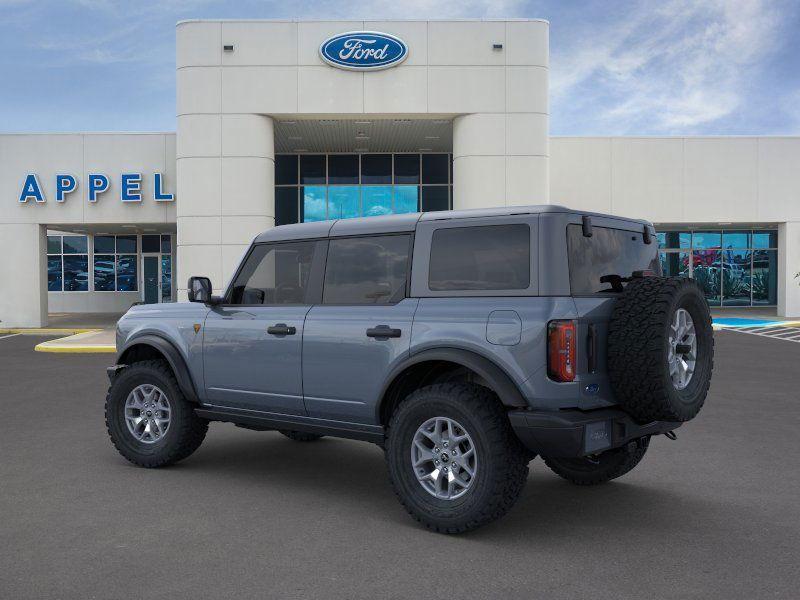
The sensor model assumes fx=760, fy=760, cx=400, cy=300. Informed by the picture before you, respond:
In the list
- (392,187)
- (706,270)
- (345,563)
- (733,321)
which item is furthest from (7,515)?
(706,270)

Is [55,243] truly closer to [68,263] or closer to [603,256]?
[68,263]

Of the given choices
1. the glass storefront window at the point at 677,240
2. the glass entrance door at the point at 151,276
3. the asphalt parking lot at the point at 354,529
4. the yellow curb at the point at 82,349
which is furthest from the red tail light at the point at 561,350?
the glass entrance door at the point at 151,276

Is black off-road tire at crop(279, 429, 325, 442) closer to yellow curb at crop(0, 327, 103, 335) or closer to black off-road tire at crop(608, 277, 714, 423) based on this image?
black off-road tire at crop(608, 277, 714, 423)

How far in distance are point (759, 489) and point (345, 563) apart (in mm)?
3333

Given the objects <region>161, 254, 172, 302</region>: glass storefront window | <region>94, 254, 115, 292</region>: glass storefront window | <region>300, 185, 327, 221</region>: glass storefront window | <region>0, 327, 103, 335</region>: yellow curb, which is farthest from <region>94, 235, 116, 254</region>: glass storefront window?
<region>300, 185, 327, 221</region>: glass storefront window

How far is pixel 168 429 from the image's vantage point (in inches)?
251

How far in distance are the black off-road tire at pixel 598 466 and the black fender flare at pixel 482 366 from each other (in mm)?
1358

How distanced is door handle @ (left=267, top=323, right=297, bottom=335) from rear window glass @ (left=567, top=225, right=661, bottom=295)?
6.87ft

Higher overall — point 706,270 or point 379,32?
point 379,32

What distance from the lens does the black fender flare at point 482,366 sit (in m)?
4.47

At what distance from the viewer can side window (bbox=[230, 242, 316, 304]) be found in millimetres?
5770

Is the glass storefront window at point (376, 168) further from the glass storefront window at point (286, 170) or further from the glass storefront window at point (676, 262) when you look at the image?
the glass storefront window at point (676, 262)

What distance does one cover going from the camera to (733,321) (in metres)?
25.5

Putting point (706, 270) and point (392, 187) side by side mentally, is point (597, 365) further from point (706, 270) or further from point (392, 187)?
point (706, 270)
